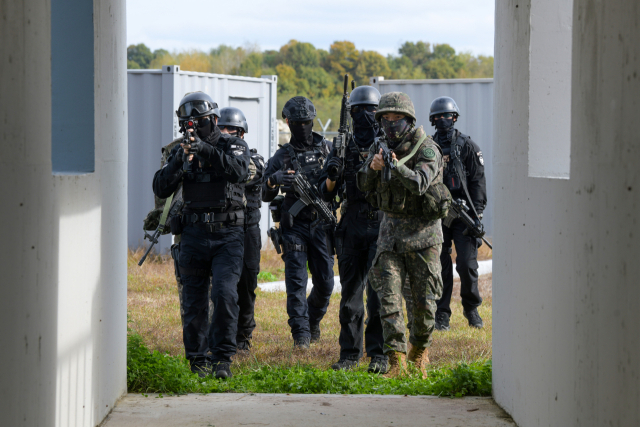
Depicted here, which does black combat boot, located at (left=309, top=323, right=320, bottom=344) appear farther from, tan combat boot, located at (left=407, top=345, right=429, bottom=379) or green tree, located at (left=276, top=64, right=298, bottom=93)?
green tree, located at (left=276, top=64, right=298, bottom=93)

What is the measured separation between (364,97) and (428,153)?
44.0 inches

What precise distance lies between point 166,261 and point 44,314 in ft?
29.5

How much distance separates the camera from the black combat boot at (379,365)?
A: 19.0ft

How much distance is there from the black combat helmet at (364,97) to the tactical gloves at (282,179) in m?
0.98

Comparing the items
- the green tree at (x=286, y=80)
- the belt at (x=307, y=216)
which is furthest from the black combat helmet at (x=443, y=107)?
the green tree at (x=286, y=80)

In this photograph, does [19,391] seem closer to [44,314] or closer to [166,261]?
[44,314]

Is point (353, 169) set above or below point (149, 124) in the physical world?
below

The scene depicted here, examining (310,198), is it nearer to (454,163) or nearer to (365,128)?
(365,128)

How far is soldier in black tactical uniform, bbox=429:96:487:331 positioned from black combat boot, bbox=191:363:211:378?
3018mm

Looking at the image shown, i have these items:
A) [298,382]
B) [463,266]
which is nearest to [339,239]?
[298,382]

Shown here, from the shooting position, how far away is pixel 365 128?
249 inches

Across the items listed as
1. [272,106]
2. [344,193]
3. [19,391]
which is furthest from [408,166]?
[272,106]

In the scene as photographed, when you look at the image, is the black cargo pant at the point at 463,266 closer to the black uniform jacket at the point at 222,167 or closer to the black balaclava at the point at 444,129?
the black balaclava at the point at 444,129

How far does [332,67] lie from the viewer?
2889 inches
